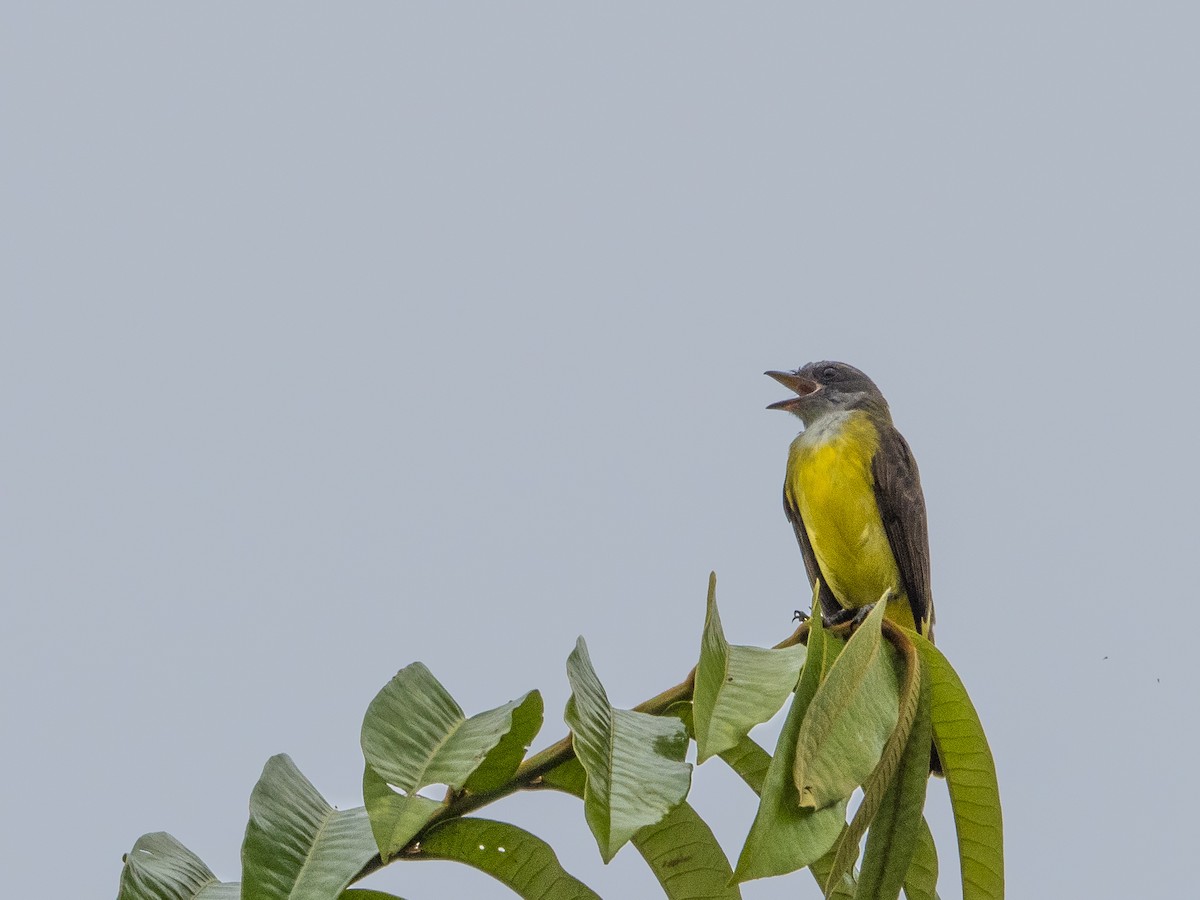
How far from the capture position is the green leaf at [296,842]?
1.25 meters

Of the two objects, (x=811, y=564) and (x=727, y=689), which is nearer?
(x=727, y=689)

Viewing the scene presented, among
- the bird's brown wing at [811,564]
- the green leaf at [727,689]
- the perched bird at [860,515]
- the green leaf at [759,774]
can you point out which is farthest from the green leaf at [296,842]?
the bird's brown wing at [811,564]

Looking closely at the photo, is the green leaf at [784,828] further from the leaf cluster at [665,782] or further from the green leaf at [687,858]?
the green leaf at [687,858]

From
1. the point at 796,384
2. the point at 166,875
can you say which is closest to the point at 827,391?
the point at 796,384

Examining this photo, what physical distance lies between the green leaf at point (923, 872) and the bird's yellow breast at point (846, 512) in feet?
9.04

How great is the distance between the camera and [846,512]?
4621mm

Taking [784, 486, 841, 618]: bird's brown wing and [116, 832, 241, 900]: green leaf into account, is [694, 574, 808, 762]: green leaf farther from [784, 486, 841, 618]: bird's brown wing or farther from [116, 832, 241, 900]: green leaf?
[784, 486, 841, 618]: bird's brown wing

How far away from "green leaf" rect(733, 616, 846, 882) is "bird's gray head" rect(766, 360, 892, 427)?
3766 mm

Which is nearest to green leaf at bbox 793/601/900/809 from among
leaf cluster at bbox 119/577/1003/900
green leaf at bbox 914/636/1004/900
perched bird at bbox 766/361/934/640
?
leaf cluster at bbox 119/577/1003/900

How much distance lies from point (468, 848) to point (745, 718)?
1.18ft

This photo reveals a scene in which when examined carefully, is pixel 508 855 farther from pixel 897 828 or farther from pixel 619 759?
pixel 897 828

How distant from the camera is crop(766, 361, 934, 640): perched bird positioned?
179 inches

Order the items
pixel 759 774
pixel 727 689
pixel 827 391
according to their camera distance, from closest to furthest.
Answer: pixel 727 689 < pixel 759 774 < pixel 827 391

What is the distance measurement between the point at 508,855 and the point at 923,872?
628 millimetres
